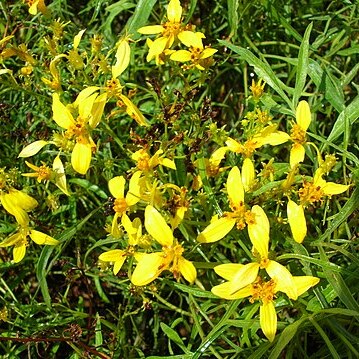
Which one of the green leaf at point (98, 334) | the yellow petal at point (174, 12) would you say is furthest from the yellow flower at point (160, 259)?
the yellow petal at point (174, 12)

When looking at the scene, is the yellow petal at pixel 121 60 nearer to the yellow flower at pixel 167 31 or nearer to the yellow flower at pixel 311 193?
the yellow flower at pixel 167 31

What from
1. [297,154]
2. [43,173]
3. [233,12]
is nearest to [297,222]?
[297,154]

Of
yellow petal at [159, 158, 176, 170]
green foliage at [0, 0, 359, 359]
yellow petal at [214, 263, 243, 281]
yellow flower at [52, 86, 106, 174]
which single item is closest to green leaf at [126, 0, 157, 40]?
green foliage at [0, 0, 359, 359]

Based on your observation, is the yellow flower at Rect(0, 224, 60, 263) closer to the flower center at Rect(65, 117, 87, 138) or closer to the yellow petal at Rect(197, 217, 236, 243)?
the flower center at Rect(65, 117, 87, 138)

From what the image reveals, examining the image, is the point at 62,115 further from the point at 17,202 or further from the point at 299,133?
the point at 299,133

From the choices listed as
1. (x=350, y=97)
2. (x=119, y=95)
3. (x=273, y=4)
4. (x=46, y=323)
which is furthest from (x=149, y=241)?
(x=350, y=97)
